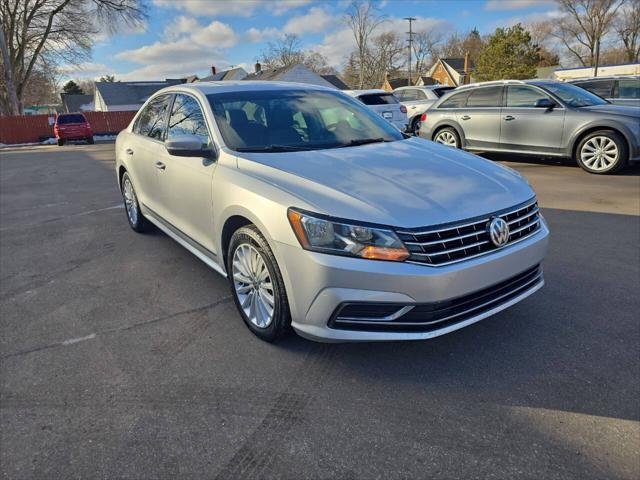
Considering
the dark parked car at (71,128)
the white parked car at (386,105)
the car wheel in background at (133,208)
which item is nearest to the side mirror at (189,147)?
the car wheel in background at (133,208)

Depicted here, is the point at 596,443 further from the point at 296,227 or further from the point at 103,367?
the point at 103,367

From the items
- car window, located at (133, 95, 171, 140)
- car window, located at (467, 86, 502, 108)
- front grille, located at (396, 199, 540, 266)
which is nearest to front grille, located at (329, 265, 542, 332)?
front grille, located at (396, 199, 540, 266)

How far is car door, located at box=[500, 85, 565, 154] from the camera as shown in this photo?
8531mm

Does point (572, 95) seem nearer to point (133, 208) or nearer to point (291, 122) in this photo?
point (291, 122)

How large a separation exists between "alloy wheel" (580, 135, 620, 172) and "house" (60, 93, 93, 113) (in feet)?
273

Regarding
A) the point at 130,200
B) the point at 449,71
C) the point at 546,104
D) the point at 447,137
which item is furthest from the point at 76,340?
the point at 449,71

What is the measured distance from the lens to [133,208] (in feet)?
18.5

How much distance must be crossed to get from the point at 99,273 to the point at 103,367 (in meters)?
1.88

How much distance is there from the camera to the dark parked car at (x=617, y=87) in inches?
428

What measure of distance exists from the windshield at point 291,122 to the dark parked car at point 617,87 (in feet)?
30.3

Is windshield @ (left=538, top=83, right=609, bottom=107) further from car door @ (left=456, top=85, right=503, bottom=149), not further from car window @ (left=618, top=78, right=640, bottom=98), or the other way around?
car window @ (left=618, top=78, right=640, bottom=98)

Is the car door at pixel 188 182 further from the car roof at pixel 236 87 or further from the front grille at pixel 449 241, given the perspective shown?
the front grille at pixel 449 241

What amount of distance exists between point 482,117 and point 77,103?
83892 millimetres

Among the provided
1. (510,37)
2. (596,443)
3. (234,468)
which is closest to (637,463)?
(596,443)
